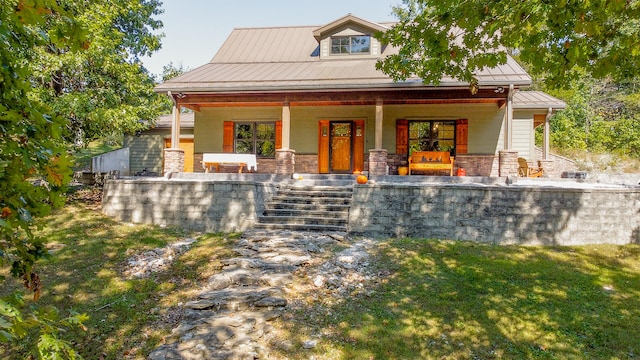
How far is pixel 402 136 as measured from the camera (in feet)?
40.5

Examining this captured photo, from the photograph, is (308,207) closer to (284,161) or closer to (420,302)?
(284,161)

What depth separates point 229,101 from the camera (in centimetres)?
1128

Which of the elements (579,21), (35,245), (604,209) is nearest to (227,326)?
(35,245)

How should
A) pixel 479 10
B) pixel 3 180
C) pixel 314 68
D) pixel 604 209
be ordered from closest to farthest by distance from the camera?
pixel 3 180 → pixel 479 10 → pixel 604 209 → pixel 314 68

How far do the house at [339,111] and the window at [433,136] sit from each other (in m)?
0.03

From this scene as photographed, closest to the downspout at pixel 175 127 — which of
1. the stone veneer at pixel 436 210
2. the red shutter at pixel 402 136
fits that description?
the stone veneer at pixel 436 210

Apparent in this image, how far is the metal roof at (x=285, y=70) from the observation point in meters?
10.4

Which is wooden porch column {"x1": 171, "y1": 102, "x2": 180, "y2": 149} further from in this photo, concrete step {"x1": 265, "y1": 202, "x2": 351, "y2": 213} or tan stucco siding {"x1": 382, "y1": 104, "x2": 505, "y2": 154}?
tan stucco siding {"x1": 382, "y1": 104, "x2": 505, "y2": 154}

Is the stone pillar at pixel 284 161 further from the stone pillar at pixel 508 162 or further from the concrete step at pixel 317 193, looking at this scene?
the stone pillar at pixel 508 162

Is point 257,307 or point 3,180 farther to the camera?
point 257,307

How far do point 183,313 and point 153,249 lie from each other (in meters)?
2.43

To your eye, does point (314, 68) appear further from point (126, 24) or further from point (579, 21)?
point (579, 21)

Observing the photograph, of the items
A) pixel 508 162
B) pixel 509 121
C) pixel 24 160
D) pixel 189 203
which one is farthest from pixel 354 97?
pixel 24 160

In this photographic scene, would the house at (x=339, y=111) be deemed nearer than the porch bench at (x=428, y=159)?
Yes
